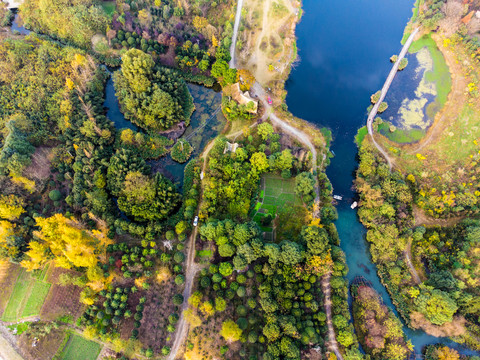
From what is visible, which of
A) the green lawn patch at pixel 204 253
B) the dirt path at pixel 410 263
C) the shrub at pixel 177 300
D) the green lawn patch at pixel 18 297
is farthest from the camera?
the dirt path at pixel 410 263

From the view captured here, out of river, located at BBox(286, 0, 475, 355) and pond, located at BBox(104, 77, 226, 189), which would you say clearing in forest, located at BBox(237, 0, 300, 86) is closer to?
river, located at BBox(286, 0, 475, 355)

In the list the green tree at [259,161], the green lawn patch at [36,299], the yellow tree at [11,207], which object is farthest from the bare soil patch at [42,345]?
the green tree at [259,161]

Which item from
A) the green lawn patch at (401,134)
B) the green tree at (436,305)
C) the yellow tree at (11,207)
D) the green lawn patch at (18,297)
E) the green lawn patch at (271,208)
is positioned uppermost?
the green lawn patch at (401,134)

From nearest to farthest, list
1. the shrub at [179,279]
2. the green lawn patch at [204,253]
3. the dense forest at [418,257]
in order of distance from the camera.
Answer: the dense forest at [418,257]
the shrub at [179,279]
the green lawn patch at [204,253]

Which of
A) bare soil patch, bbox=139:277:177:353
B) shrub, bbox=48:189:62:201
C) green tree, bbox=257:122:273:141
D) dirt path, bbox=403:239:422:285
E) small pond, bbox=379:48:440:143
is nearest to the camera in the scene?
bare soil patch, bbox=139:277:177:353

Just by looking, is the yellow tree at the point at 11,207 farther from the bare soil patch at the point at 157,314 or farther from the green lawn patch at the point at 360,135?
the green lawn patch at the point at 360,135

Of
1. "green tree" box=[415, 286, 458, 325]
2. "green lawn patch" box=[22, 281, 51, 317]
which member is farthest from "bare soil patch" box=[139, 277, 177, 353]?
"green tree" box=[415, 286, 458, 325]
